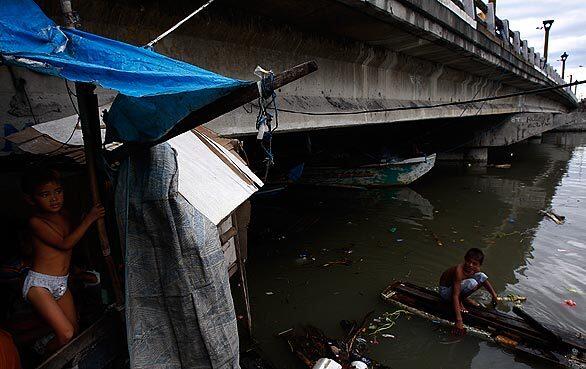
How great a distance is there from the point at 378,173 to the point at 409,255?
6.33 meters

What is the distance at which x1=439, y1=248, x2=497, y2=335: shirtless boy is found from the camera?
16.6 ft

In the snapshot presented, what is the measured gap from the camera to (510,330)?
482cm

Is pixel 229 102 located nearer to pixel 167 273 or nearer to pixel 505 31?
pixel 167 273

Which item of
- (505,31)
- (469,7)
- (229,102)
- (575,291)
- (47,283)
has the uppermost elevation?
(505,31)

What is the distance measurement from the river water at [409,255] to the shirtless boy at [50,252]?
2870mm

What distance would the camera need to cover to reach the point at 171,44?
4.16 m

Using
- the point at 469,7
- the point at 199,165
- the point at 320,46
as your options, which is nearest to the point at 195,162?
the point at 199,165

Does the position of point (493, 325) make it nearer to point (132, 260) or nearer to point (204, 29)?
point (132, 260)

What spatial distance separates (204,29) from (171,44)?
503 mm

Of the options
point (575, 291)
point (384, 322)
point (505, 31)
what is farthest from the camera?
point (505, 31)

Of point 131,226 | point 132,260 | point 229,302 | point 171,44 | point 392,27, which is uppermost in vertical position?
point 392,27

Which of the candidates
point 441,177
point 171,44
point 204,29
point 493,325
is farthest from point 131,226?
point 441,177

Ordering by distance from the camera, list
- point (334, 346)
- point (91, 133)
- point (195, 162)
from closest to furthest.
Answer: point (91, 133)
point (195, 162)
point (334, 346)

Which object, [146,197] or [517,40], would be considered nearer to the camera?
[146,197]
